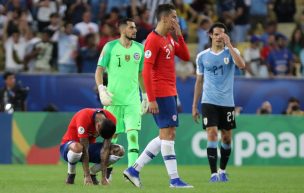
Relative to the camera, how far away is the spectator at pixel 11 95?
24.2 meters

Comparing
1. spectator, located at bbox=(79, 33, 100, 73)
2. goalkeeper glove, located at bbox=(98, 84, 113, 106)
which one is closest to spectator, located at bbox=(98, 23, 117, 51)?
spectator, located at bbox=(79, 33, 100, 73)

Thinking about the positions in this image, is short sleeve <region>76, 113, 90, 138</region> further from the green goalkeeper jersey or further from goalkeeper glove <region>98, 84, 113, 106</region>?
the green goalkeeper jersey

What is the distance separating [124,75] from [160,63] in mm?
1644

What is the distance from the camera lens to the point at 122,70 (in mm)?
16062

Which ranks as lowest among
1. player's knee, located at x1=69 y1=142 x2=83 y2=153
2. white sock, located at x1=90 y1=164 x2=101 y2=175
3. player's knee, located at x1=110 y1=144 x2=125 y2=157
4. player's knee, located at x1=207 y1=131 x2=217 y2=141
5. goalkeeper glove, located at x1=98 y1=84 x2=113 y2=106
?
white sock, located at x1=90 y1=164 x2=101 y2=175

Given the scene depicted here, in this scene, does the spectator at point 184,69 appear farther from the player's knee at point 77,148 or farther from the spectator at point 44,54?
the player's knee at point 77,148

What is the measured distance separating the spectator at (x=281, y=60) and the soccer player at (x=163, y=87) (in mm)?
11879

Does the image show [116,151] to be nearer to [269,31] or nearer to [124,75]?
[124,75]

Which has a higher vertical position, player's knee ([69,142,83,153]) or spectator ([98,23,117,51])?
spectator ([98,23,117,51])

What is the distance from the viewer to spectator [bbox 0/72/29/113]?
24234 mm

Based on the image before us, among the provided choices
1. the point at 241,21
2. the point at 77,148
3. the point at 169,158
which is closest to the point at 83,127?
the point at 77,148

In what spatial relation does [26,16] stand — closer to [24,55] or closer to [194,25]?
[24,55]

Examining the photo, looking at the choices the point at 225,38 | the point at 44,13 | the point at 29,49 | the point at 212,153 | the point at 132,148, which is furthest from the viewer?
the point at 44,13

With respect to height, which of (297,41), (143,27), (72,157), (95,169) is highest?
(143,27)
